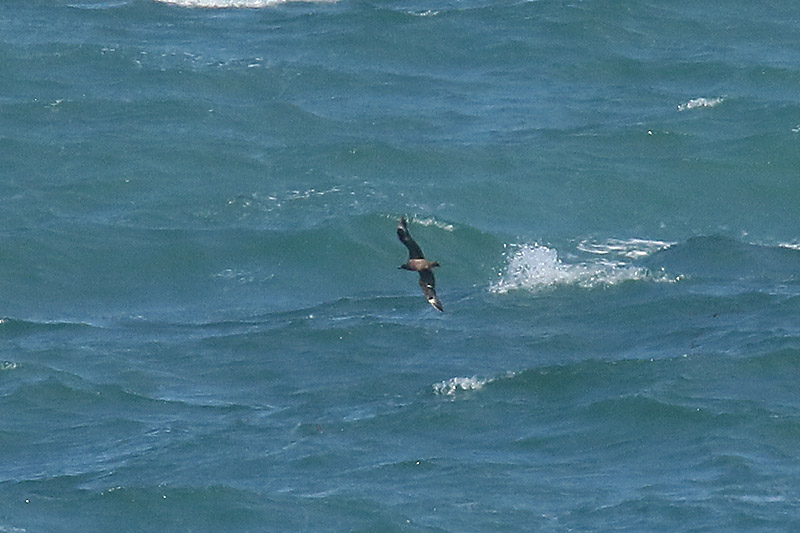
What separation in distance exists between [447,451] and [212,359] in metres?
6.10

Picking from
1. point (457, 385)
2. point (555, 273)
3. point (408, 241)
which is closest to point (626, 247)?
point (555, 273)

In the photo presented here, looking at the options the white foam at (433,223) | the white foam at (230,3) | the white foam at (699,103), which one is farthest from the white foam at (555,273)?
the white foam at (230,3)

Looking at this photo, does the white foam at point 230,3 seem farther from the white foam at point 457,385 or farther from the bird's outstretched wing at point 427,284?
the bird's outstretched wing at point 427,284

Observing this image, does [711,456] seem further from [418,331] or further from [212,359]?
[212,359]

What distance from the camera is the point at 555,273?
120 ft

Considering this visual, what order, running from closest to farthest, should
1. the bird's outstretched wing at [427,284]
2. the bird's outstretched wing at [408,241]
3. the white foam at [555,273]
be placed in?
the bird's outstretched wing at [408,241] < the bird's outstretched wing at [427,284] < the white foam at [555,273]

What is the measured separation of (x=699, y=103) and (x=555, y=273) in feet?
39.3

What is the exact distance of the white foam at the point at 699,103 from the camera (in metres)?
46.5

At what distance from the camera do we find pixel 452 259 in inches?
1486

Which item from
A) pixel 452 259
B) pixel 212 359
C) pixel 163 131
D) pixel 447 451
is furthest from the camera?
pixel 163 131

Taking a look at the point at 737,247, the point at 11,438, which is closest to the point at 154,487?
the point at 11,438

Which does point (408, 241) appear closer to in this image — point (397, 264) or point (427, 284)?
point (427, 284)

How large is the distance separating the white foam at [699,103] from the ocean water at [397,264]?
9cm

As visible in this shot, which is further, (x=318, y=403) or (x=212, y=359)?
(x=212, y=359)
